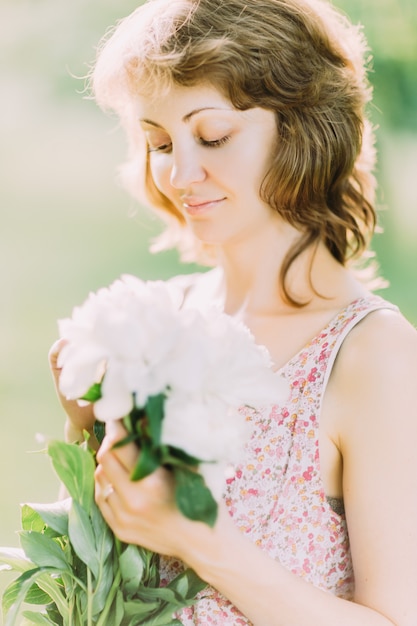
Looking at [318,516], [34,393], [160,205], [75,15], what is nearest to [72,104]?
[75,15]

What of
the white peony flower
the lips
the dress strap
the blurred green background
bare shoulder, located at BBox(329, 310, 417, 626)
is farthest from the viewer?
the blurred green background

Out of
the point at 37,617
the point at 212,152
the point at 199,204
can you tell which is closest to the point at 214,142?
the point at 212,152

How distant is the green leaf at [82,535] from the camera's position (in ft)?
4.39

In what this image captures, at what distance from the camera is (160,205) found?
2.17 metres

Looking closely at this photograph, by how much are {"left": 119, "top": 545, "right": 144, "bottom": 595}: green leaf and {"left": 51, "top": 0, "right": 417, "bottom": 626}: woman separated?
5 cm

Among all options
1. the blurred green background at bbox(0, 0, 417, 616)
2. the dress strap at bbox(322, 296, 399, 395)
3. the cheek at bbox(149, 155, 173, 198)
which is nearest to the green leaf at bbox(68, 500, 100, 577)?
the dress strap at bbox(322, 296, 399, 395)

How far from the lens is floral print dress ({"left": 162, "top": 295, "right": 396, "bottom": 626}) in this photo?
154 cm

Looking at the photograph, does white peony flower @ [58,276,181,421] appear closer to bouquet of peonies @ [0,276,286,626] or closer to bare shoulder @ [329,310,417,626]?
bouquet of peonies @ [0,276,286,626]

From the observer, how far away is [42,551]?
1393 mm

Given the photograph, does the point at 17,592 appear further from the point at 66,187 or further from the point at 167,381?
the point at 66,187

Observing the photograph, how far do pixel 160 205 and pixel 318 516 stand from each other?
90cm

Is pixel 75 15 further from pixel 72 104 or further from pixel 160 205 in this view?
pixel 160 205

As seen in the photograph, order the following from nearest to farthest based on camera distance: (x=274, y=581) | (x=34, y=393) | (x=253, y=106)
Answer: (x=274, y=581)
(x=253, y=106)
(x=34, y=393)

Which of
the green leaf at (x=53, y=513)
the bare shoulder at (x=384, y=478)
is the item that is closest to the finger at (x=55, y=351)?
the green leaf at (x=53, y=513)
